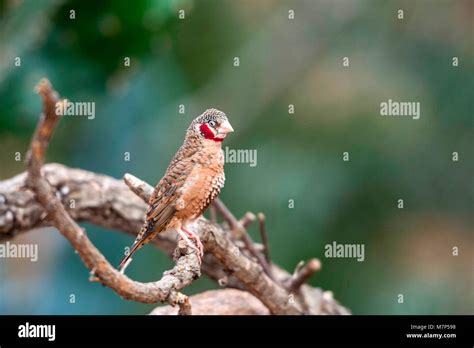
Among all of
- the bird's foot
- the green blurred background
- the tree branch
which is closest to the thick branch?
the tree branch

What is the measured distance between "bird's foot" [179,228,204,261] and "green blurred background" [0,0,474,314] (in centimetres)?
205

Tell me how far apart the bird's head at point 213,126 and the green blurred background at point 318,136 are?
2.07m

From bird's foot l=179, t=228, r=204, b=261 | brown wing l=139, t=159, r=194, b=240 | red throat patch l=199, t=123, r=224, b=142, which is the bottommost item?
bird's foot l=179, t=228, r=204, b=261

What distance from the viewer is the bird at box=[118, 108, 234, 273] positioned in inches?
103

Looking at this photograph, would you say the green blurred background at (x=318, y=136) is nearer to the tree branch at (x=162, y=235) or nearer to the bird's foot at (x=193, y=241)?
the tree branch at (x=162, y=235)

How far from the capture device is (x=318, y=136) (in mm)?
5227

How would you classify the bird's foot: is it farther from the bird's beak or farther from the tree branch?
the bird's beak

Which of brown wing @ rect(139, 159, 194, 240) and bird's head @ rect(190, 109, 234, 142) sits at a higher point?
bird's head @ rect(190, 109, 234, 142)

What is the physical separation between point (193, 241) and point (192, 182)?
220mm

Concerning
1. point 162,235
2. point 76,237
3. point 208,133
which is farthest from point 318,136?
point 76,237

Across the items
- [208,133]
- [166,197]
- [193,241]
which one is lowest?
[193,241]

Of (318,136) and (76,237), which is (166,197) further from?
(318,136)
